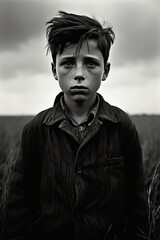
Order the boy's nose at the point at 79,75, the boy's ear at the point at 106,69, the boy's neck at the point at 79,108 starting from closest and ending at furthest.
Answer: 1. the boy's nose at the point at 79,75
2. the boy's neck at the point at 79,108
3. the boy's ear at the point at 106,69

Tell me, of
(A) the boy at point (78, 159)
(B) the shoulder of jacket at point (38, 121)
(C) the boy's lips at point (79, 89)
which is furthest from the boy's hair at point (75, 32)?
(B) the shoulder of jacket at point (38, 121)

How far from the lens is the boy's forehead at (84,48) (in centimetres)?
176

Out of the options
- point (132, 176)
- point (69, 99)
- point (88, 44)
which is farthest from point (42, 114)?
point (132, 176)

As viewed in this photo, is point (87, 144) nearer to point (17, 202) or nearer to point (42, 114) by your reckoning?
point (42, 114)

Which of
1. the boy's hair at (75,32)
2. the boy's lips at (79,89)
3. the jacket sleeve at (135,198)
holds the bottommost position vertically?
the jacket sleeve at (135,198)

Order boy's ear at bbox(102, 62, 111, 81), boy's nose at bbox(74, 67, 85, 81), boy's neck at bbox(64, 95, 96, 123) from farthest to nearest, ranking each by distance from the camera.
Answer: boy's ear at bbox(102, 62, 111, 81)
boy's neck at bbox(64, 95, 96, 123)
boy's nose at bbox(74, 67, 85, 81)

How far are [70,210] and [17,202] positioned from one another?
34 centimetres

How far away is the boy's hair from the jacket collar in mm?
227

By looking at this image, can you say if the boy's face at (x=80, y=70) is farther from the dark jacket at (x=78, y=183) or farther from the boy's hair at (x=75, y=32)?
the dark jacket at (x=78, y=183)

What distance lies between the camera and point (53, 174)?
182 cm

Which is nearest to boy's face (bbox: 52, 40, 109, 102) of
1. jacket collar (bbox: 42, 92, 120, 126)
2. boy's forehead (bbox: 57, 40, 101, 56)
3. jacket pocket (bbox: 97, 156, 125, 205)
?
boy's forehead (bbox: 57, 40, 101, 56)

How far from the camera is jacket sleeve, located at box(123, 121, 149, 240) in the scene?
1972 mm

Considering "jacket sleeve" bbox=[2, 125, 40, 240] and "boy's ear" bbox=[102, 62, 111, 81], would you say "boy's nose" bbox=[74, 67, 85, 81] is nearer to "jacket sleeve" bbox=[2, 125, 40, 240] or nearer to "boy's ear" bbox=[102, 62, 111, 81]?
"boy's ear" bbox=[102, 62, 111, 81]

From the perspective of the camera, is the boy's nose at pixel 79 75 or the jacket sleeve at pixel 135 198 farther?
the jacket sleeve at pixel 135 198
